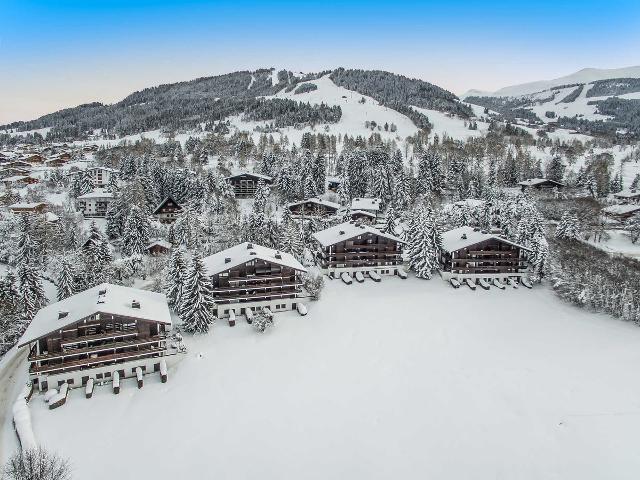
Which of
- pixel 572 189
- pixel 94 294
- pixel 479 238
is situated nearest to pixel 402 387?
pixel 94 294

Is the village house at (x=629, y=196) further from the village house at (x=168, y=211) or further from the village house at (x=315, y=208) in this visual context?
the village house at (x=168, y=211)

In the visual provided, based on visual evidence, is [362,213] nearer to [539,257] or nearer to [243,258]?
[539,257]

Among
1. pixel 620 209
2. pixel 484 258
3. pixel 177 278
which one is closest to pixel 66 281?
pixel 177 278

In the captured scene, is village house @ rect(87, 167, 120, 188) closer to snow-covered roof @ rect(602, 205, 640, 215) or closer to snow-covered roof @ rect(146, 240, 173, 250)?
snow-covered roof @ rect(146, 240, 173, 250)

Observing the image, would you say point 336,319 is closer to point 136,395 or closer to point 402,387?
point 402,387

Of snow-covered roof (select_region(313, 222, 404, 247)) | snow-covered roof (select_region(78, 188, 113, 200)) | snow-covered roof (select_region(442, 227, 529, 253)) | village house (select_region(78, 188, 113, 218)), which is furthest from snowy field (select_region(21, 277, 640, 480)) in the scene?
village house (select_region(78, 188, 113, 218))
